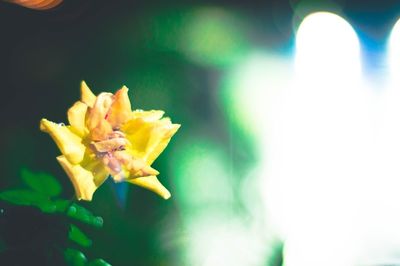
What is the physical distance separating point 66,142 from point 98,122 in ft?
0.12

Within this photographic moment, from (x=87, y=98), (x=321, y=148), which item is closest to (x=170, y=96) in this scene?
(x=321, y=148)

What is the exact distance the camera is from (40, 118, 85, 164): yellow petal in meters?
0.43

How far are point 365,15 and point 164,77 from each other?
3.14 ft

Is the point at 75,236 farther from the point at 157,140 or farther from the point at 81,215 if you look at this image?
the point at 157,140

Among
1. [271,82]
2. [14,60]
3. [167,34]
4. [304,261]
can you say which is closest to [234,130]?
[271,82]

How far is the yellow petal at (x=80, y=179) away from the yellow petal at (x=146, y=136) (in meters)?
0.05

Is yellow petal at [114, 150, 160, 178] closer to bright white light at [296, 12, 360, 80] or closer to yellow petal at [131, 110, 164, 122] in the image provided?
yellow petal at [131, 110, 164, 122]

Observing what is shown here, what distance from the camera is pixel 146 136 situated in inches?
18.5

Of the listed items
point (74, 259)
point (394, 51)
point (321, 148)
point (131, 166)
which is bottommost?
point (74, 259)

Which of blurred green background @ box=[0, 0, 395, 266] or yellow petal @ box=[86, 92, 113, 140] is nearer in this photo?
yellow petal @ box=[86, 92, 113, 140]

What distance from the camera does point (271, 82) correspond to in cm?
Result: 180

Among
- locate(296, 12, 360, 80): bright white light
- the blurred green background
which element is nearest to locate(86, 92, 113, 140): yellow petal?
the blurred green background

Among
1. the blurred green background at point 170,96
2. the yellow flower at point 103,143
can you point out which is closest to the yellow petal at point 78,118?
the yellow flower at point 103,143

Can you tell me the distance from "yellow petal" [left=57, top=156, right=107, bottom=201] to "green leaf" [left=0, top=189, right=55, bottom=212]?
0.06 m
